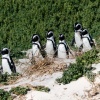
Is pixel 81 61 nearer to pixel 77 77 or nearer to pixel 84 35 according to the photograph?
pixel 77 77

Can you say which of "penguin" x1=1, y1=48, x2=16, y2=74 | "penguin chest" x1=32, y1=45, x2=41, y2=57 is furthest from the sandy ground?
"penguin chest" x1=32, y1=45, x2=41, y2=57

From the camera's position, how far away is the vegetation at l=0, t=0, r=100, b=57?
17484 millimetres

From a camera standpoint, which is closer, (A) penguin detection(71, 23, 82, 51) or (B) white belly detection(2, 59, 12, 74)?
(B) white belly detection(2, 59, 12, 74)

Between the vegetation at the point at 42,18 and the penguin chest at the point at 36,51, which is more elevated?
the vegetation at the point at 42,18

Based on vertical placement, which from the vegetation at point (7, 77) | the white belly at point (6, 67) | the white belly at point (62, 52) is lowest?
the vegetation at point (7, 77)

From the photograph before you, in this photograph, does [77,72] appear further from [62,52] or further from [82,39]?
[82,39]

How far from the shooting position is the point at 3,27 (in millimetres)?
18453

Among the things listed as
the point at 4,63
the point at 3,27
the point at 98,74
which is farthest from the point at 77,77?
the point at 3,27

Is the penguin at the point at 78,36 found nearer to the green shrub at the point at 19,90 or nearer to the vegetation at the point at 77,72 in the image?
the vegetation at the point at 77,72

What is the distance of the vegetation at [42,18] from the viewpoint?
1748 centimetres

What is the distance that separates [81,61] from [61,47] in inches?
135

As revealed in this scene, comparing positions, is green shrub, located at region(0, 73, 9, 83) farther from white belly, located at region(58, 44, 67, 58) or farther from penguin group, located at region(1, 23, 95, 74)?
white belly, located at region(58, 44, 67, 58)

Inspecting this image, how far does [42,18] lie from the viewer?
60.1 feet

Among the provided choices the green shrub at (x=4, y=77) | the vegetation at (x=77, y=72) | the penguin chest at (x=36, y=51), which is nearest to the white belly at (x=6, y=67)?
the green shrub at (x=4, y=77)
